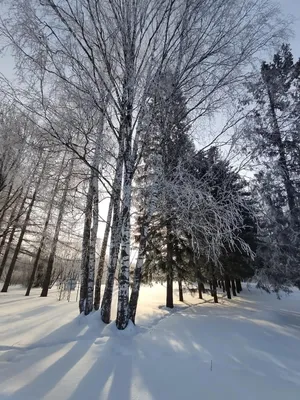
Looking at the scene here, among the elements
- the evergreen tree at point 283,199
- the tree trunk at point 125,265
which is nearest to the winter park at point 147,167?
the tree trunk at point 125,265

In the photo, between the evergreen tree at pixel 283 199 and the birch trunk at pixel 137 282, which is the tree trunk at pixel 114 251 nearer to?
the birch trunk at pixel 137 282

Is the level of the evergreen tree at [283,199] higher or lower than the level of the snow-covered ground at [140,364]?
higher

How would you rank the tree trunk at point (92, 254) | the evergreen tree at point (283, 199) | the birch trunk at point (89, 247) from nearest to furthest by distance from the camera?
the tree trunk at point (92, 254), the birch trunk at point (89, 247), the evergreen tree at point (283, 199)

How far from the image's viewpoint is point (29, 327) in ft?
19.4

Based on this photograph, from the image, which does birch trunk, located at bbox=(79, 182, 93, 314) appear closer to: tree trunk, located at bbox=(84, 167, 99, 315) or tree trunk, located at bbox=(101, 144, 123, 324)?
tree trunk, located at bbox=(84, 167, 99, 315)

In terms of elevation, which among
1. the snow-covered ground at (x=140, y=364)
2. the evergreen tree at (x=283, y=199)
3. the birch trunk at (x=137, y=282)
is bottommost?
the snow-covered ground at (x=140, y=364)

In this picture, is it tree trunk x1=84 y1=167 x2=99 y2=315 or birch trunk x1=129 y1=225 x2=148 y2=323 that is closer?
birch trunk x1=129 y1=225 x2=148 y2=323

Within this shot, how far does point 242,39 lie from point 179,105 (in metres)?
2.00

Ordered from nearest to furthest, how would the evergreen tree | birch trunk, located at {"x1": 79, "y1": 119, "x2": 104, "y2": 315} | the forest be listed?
the forest, birch trunk, located at {"x1": 79, "y1": 119, "x2": 104, "y2": 315}, the evergreen tree

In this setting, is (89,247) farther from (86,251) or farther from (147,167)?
(147,167)

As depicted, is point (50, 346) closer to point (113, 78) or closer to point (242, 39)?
point (113, 78)

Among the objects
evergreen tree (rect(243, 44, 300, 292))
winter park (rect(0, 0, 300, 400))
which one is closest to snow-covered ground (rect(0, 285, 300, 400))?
winter park (rect(0, 0, 300, 400))

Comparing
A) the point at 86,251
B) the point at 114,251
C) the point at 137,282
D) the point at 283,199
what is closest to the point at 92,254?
the point at 86,251

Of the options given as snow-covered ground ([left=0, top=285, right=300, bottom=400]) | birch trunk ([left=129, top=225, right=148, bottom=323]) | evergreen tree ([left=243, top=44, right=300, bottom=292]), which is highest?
evergreen tree ([left=243, top=44, right=300, bottom=292])
